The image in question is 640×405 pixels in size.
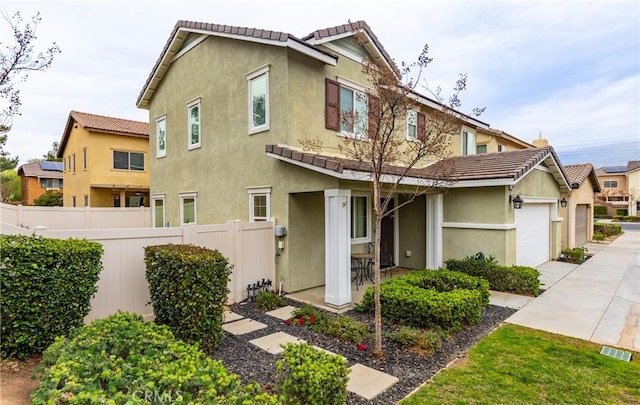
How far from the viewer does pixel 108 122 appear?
72.8 feet

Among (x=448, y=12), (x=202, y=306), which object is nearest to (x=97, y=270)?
(x=202, y=306)

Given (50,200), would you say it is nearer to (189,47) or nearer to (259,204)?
(189,47)

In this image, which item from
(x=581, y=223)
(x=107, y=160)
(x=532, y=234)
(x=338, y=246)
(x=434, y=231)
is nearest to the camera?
(x=338, y=246)

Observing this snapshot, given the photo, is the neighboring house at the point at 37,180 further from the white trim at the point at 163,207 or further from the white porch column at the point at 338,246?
the white porch column at the point at 338,246

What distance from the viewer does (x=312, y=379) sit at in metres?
3.49

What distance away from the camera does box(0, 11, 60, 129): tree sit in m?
7.44

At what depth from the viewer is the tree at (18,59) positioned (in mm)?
7438

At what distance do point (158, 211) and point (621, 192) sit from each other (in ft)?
209

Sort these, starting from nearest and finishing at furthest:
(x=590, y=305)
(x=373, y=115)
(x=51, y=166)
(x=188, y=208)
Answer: (x=373, y=115), (x=590, y=305), (x=188, y=208), (x=51, y=166)

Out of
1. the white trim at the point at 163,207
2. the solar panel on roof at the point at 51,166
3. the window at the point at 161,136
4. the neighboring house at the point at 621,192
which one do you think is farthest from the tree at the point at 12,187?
the neighboring house at the point at 621,192

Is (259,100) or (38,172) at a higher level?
(38,172)

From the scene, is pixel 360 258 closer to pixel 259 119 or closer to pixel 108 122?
pixel 259 119

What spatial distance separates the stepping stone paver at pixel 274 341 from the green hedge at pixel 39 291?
2.73 m

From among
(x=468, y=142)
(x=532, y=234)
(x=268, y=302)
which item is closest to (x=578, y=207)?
(x=468, y=142)
